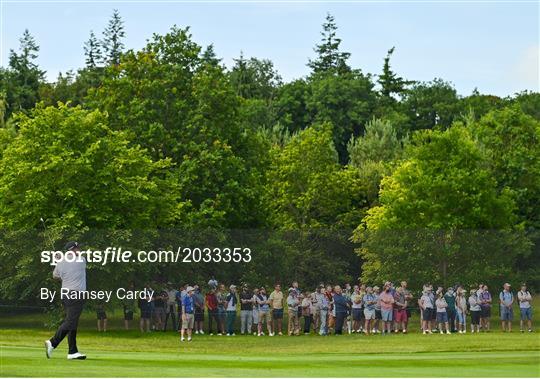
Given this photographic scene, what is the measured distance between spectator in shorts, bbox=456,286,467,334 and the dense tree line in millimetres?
2242

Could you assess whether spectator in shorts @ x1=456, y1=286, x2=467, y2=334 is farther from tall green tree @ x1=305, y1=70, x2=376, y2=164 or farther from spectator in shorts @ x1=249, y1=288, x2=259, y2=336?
tall green tree @ x1=305, y1=70, x2=376, y2=164

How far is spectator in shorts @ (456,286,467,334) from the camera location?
139 feet

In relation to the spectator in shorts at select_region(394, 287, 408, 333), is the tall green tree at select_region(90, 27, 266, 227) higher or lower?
higher

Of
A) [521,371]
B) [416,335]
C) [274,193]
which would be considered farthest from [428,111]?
[521,371]

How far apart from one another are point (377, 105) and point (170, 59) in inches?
2053

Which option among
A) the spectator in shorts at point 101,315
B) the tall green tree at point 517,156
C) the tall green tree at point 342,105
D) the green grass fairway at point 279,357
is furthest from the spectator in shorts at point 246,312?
the tall green tree at point 342,105

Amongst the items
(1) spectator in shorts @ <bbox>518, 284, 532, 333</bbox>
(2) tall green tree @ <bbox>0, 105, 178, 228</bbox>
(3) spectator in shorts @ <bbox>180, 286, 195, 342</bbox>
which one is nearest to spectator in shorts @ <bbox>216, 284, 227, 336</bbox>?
(3) spectator in shorts @ <bbox>180, 286, 195, 342</bbox>

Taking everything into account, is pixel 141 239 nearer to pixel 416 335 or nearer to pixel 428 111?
pixel 416 335

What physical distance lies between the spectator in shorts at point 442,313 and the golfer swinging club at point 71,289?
2439cm

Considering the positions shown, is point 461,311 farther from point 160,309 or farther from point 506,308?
point 160,309

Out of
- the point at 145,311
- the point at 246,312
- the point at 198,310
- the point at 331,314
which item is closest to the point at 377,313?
the point at 331,314

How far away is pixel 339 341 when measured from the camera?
38000mm

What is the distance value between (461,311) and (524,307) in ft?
9.00

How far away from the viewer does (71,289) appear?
762 inches
